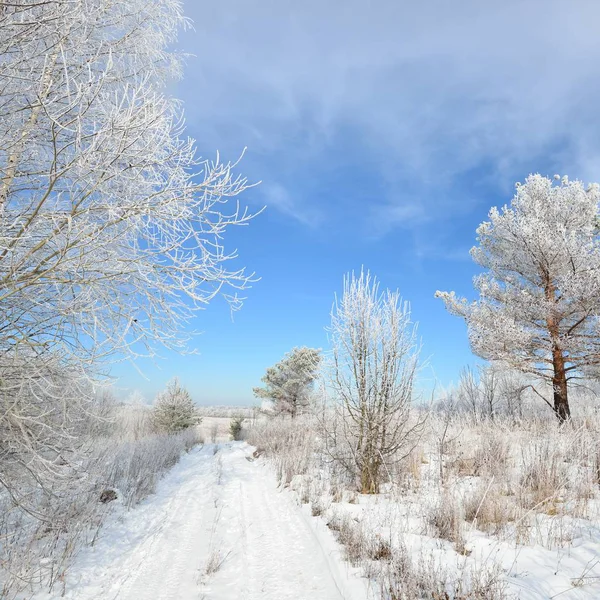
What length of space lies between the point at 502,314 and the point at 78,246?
10508mm

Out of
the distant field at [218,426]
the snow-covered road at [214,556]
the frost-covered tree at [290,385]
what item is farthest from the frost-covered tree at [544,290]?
the distant field at [218,426]

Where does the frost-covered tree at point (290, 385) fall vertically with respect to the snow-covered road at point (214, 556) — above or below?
above

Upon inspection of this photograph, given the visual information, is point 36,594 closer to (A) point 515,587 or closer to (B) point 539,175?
(A) point 515,587

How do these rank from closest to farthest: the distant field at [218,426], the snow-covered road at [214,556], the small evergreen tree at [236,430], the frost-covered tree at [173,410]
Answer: the snow-covered road at [214,556], the frost-covered tree at [173,410], the small evergreen tree at [236,430], the distant field at [218,426]

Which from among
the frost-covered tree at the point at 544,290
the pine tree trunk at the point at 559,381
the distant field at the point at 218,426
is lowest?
the distant field at the point at 218,426

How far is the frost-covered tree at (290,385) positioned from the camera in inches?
1023

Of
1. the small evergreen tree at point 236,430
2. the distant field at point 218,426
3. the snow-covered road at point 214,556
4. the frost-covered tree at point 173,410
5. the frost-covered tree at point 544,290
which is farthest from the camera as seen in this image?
the distant field at point 218,426

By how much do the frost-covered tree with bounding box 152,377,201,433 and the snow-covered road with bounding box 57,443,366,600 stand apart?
17.0m

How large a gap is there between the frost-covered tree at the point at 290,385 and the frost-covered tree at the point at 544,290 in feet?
52.8

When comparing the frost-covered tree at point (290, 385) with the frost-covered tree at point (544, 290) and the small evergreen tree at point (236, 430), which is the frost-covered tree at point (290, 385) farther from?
the frost-covered tree at point (544, 290)

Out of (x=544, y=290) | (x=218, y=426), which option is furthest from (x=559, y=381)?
(x=218, y=426)

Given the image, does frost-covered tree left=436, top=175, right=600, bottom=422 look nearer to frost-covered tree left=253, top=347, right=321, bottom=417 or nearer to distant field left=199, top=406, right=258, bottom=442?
frost-covered tree left=253, top=347, right=321, bottom=417

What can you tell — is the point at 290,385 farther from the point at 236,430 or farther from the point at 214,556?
the point at 214,556

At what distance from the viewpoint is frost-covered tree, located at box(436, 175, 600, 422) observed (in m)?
9.34
